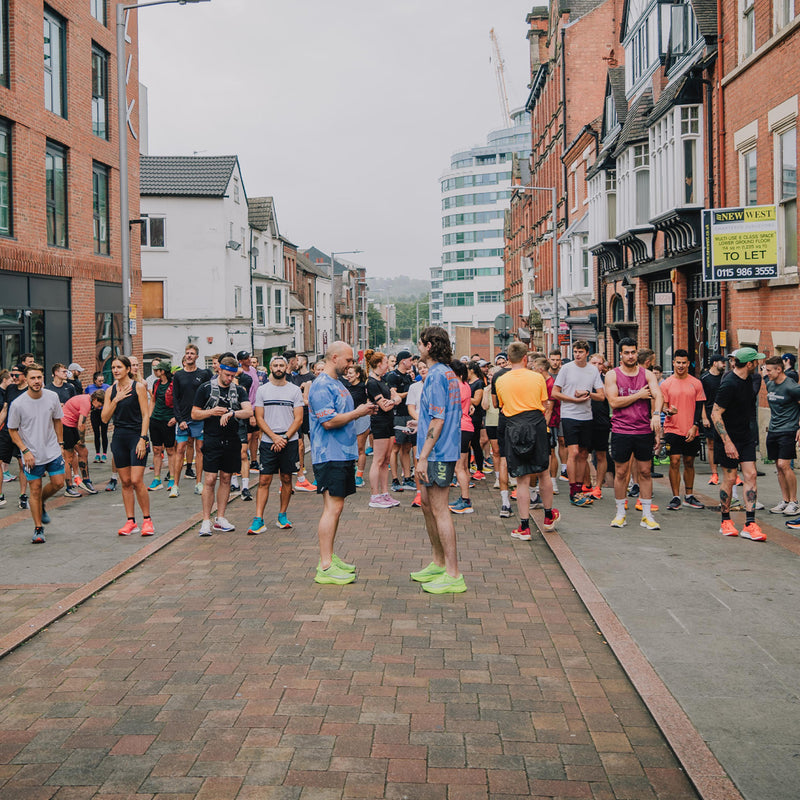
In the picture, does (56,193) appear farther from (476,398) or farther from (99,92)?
(476,398)

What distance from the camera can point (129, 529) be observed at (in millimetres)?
9000

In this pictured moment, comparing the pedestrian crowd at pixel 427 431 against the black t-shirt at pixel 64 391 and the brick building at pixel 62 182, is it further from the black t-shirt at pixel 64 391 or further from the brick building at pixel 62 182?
the brick building at pixel 62 182

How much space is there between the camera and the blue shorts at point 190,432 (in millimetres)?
11947

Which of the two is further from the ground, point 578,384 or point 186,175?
point 186,175

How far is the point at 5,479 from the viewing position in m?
13.3

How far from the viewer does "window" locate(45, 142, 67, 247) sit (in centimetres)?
1959

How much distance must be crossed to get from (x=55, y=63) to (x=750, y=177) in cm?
1524

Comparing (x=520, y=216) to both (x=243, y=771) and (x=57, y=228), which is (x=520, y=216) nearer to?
(x=57, y=228)

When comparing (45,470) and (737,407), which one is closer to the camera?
(737,407)

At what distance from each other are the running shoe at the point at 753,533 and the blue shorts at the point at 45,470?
22.6 feet

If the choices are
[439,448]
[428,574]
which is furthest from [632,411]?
[428,574]

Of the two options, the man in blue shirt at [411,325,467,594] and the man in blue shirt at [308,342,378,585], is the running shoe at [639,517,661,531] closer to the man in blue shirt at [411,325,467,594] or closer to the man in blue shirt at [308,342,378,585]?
the man in blue shirt at [411,325,467,594]

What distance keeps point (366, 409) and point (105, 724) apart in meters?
3.30

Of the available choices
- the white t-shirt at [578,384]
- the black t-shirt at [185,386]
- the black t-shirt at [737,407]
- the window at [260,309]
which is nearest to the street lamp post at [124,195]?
the black t-shirt at [185,386]
